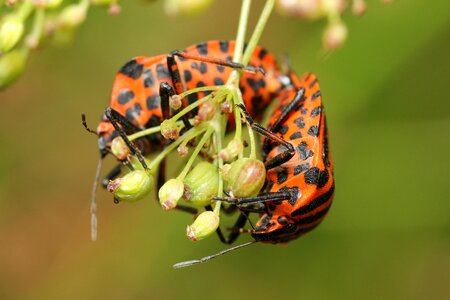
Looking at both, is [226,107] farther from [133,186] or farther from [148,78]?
[148,78]

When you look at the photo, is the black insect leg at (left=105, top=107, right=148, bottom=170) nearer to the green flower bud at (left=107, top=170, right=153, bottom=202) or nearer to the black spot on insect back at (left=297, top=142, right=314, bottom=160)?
the green flower bud at (left=107, top=170, right=153, bottom=202)

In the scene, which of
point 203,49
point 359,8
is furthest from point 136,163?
point 359,8

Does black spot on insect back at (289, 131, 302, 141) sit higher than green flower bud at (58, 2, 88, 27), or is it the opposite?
green flower bud at (58, 2, 88, 27)

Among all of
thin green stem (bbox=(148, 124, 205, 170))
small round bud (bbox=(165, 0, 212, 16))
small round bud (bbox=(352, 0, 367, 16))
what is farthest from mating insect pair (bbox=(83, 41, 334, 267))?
small round bud (bbox=(352, 0, 367, 16))

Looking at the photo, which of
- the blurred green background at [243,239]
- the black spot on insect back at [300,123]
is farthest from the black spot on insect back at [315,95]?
the blurred green background at [243,239]

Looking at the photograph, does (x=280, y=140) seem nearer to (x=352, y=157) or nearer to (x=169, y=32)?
(x=352, y=157)

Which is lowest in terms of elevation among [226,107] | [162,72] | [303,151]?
[303,151]

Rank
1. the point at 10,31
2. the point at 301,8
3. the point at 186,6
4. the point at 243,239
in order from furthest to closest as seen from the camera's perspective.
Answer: the point at 243,239, the point at 10,31, the point at 186,6, the point at 301,8
